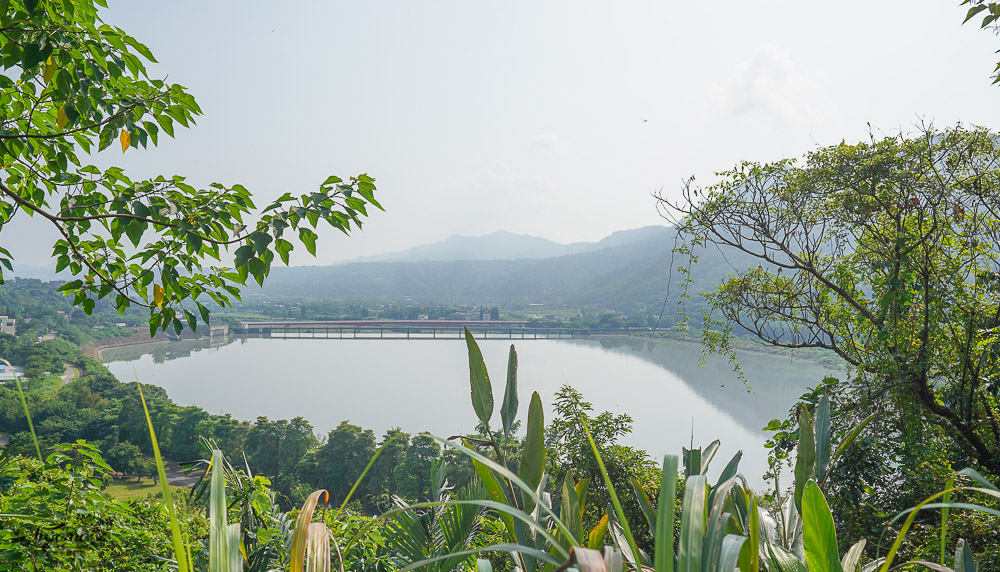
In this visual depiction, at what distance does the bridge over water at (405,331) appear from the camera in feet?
116

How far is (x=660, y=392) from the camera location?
19109 millimetres

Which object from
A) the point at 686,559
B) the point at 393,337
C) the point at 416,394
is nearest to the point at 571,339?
the point at 393,337

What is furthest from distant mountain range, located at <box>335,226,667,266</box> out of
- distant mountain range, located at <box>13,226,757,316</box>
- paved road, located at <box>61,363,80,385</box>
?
paved road, located at <box>61,363,80,385</box>

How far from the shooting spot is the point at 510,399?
626 millimetres

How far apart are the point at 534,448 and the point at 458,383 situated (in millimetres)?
24371

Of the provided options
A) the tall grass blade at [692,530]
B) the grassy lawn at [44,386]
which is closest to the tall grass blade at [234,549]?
the tall grass blade at [692,530]

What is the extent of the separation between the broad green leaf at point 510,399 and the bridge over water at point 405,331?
32.8 metres

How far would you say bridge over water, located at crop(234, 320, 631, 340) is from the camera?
35.5 meters

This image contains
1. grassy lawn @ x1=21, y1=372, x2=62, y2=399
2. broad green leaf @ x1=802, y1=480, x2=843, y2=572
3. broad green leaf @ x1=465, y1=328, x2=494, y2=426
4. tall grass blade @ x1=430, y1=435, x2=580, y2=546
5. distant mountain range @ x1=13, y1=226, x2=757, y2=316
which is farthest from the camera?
distant mountain range @ x1=13, y1=226, x2=757, y2=316

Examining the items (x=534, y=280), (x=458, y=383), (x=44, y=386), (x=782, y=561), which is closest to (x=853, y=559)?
(x=782, y=561)

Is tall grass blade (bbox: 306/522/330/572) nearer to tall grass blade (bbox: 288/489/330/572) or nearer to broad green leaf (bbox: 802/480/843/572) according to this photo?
tall grass blade (bbox: 288/489/330/572)

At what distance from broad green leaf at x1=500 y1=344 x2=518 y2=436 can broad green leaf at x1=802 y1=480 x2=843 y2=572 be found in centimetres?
29

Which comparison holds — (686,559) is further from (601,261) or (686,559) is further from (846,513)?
(601,261)

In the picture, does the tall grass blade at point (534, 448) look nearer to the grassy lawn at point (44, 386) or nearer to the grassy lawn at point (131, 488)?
the grassy lawn at point (131, 488)
